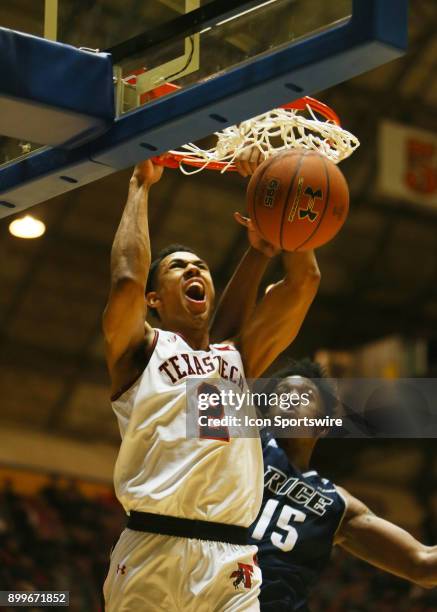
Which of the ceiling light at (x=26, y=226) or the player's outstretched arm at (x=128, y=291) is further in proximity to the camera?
the ceiling light at (x=26, y=226)

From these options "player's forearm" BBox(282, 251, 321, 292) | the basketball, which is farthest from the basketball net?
"player's forearm" BBox(282, 251, 321, 292)

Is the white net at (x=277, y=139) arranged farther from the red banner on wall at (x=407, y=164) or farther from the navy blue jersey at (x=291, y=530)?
the red banner on wall at (x=407, y=164)

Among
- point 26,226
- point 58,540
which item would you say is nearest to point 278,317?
point 26,226

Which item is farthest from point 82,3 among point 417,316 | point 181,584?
point 417,316

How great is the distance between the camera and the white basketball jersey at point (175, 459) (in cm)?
403

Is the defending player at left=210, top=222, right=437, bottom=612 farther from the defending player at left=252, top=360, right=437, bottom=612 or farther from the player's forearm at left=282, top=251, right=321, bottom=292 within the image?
the player's forearm at left=282, top=251, right=321, bottom=292

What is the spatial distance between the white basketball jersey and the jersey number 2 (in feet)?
2.95

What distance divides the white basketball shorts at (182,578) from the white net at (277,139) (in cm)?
149

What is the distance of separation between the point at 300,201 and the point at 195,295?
1.90 ft

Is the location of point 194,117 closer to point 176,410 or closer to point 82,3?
point 82,3

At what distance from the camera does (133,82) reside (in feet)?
12.8

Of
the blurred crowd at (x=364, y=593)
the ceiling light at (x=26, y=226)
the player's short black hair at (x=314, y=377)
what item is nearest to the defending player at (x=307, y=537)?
the player's short black hair at (x=314, y=377)

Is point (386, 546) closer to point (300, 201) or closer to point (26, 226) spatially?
point (300, 201)

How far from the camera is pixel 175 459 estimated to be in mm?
4062
